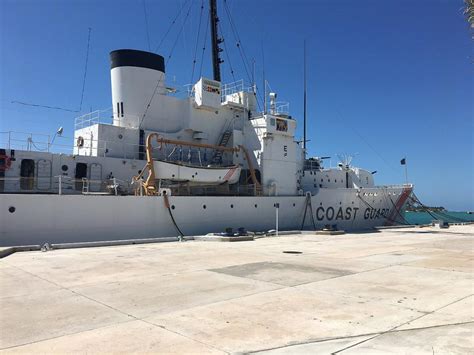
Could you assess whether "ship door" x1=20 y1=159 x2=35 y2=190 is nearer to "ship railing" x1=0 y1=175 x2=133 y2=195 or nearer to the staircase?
"ship railing" x1=0 y1=175 x2=133 y2=195

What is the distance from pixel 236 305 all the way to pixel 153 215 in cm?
1084

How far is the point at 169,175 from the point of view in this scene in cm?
1719

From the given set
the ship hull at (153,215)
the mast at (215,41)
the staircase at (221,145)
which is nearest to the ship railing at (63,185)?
the ship hull at (153,215)

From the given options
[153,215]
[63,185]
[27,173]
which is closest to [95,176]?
[63,185]

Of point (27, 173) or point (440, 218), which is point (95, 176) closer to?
point (27, 173)

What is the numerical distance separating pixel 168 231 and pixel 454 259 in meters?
10.4

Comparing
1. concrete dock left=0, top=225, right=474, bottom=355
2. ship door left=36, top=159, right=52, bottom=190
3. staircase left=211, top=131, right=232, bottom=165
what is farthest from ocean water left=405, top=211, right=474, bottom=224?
ship door left=36, top=159, right=52, bottom=190

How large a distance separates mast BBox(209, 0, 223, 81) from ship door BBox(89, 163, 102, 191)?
9.94 m

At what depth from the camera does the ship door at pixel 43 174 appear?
15079mm

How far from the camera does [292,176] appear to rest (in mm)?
22422

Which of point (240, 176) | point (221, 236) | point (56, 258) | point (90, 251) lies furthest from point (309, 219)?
point (56, 258)

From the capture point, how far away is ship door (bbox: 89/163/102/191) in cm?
1620

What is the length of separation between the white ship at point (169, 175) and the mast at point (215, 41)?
7 centimetres

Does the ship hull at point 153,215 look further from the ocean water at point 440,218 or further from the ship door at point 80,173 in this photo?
the ocean water at point 440,218
